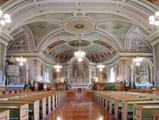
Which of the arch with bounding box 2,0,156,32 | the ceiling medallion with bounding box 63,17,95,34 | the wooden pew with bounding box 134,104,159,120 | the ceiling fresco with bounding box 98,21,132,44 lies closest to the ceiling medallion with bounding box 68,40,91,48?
the ceiling medallion with bounding box 63,17,95,34

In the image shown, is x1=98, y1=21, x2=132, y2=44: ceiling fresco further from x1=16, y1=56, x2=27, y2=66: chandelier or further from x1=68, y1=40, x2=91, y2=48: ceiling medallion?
x1=16, y1=56, x2=27, y2=66: chandelier

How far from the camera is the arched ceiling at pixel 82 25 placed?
1548cm

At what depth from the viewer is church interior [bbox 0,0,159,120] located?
12562 mm

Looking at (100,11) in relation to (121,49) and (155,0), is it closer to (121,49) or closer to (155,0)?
(155,0)

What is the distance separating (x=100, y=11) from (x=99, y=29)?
15.8 feet

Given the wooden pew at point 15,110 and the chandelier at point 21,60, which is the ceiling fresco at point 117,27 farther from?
the wooden pew at point 15,110

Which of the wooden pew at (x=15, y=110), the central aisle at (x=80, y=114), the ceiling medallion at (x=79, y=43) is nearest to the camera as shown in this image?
the wooden pew at (x=15, y=110)

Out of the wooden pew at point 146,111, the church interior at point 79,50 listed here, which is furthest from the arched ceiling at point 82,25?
the wooden pew at point 146,111

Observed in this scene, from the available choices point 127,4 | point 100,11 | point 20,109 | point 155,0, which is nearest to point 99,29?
point 100,11

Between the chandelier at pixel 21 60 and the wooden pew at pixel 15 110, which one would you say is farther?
the chandelier at pixel 21 60

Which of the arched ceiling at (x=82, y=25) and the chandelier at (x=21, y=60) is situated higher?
the arched ceiling at (x=82, y=25)

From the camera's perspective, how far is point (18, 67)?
21.8 meters

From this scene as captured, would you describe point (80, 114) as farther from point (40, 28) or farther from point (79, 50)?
point (79, 50)

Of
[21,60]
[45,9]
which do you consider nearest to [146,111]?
[45,9]
